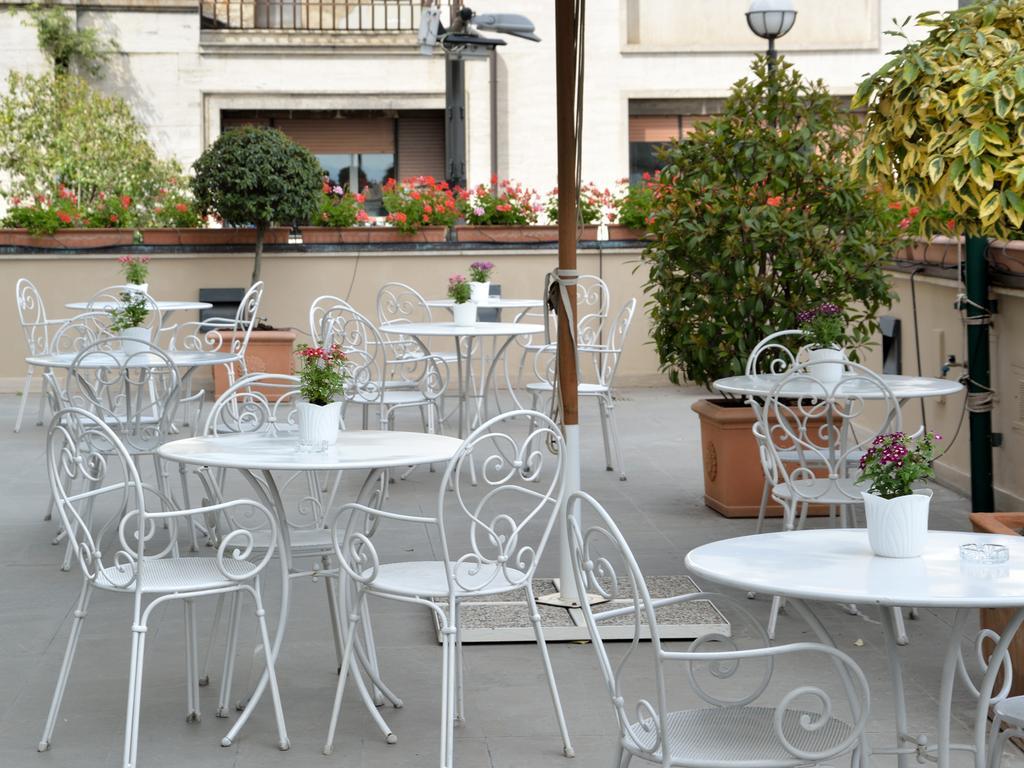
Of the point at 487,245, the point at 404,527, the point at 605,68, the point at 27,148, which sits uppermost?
the point at 605,68

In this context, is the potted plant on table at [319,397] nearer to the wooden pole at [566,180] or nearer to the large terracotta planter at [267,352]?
the wooden pole at [566,180]

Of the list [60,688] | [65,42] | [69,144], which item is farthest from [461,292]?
[65,42]

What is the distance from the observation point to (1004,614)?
3.71 metres

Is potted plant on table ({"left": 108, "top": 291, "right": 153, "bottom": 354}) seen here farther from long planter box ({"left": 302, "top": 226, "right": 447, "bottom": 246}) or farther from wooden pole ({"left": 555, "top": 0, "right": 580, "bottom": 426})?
long planter box ({"left": 302, "top": 226, "right": 447, "bottom": 246})

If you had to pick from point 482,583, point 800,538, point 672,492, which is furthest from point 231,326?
point 800,538

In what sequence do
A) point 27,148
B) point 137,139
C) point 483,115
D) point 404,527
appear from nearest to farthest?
point 404,527
point 27,148
point 137,139
point 483,115

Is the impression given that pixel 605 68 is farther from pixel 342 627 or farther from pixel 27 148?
pixel 342 627

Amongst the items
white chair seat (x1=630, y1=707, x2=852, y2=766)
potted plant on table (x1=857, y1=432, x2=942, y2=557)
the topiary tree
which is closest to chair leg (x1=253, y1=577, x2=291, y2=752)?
white chair seat (x1=630, y1=707, x2=852, y2=766)

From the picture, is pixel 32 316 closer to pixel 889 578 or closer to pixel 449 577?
pixel 449 577

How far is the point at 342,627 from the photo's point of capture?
4051 millimetres

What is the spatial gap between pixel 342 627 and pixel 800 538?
158 centimetres

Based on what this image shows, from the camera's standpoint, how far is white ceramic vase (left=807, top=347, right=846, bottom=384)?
5.20 metres

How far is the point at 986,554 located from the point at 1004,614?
1146mm

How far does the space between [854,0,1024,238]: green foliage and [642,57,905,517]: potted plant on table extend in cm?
189
